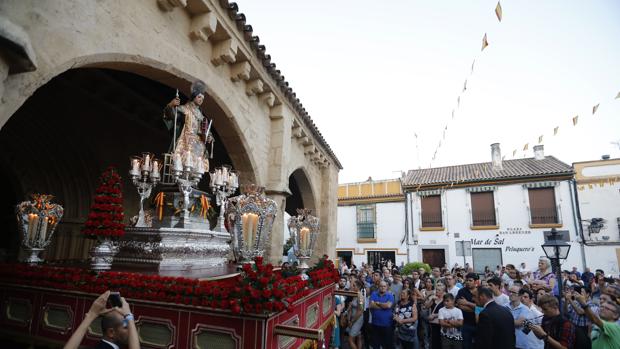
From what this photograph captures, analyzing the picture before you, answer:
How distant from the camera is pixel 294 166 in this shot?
902 centimetres

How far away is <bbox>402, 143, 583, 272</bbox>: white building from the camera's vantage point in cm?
1773

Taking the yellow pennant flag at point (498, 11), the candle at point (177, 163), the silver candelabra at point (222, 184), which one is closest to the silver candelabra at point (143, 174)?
the candle at point (177, 163)

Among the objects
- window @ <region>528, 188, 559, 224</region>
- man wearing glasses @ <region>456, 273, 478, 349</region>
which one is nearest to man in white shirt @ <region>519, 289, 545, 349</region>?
man wearing glasses @ <region>456, 273, 478, 349</region>

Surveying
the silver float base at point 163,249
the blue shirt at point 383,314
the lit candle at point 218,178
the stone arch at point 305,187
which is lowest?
the blue shirt at point 383,314

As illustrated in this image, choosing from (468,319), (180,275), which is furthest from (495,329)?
(180,275)

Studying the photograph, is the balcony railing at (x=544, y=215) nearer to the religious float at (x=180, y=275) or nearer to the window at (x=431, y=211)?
the window at (x=431, y=211)

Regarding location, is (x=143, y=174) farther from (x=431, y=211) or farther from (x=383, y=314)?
(x=431, y=211)

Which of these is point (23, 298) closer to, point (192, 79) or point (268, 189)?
point (192, 79)

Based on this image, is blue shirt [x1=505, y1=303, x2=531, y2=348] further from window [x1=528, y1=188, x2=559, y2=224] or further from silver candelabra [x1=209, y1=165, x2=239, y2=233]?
window [x1=528, y1=188, x2=559, y2=224]

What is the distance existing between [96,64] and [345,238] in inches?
824

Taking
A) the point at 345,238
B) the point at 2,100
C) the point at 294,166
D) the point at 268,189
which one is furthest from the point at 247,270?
the point at 345,238

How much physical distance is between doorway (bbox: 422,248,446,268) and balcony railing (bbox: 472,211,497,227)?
2527mm

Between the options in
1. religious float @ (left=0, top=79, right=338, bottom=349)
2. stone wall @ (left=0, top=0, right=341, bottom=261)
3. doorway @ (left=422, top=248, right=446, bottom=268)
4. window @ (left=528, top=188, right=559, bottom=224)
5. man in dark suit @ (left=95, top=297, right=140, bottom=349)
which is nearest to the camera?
man in dark suit @ (left=95, top=297, right=140, bottom=349)

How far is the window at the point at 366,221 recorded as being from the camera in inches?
882
